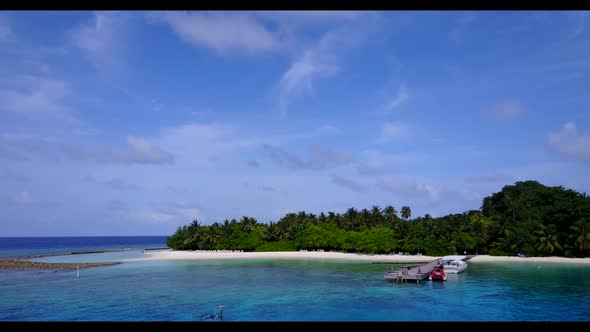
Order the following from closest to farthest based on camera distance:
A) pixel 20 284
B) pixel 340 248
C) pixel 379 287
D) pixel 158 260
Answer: pixel 379 287 → pixel 20 284 → pixel 158 260 → pixel 340 248

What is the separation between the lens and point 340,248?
88938 millimetres

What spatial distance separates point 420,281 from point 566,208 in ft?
119

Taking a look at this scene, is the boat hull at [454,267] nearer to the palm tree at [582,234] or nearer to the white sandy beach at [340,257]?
the white sandy beach at [340,257]

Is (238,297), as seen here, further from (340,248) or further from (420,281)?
(340,248)

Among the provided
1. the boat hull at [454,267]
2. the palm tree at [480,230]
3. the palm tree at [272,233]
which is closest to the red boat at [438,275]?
the boat hull at [454,267]

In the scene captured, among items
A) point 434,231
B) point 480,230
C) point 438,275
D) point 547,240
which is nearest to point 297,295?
point 438,275

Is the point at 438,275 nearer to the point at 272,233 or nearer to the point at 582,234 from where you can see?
the point at 582,234

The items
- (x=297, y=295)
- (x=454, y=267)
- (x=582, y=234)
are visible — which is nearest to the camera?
(x=297, y=295)

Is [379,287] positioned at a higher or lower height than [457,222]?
lower

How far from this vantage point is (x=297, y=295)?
125 ft

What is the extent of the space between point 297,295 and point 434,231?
154 ft

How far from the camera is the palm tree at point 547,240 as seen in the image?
67.2m
